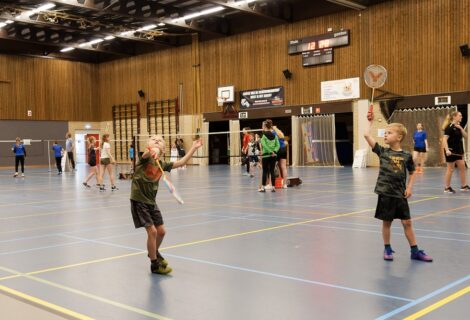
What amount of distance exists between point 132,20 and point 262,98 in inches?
360

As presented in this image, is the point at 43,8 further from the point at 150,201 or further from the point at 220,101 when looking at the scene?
the point at 150,201

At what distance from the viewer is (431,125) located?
76.8ft

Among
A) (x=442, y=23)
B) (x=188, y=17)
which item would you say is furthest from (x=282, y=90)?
(x=442, y=23)

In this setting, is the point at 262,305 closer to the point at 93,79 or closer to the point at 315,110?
the point at 315,110

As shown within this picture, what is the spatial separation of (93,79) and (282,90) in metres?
18.3

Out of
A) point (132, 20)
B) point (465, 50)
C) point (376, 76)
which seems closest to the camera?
point (376, 76)

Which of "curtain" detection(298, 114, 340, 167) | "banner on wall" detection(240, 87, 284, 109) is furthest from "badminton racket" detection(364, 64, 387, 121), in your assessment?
"banner on wall" detection(240, 87, 284, 109)

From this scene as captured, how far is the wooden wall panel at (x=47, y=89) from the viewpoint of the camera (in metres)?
35.8

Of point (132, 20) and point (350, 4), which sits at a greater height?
point (132, 20)

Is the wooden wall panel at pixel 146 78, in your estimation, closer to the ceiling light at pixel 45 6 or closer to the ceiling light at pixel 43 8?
the ceiling light at pixel 43 8

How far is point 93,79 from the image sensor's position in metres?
40.4

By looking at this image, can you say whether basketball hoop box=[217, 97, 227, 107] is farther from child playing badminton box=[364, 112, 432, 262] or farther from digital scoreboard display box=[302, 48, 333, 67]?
child playing badminton box=[364, 112, 432, 262]

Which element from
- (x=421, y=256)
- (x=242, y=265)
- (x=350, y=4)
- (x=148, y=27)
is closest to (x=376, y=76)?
(x=421, y=256)

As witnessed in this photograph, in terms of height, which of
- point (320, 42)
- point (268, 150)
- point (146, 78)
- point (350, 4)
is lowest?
point (268, 150)
